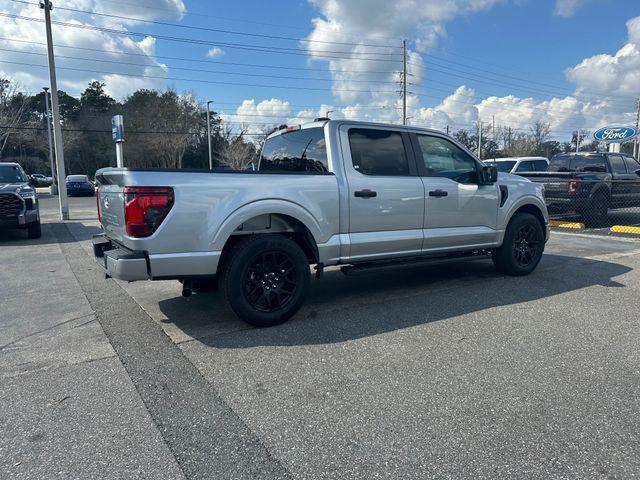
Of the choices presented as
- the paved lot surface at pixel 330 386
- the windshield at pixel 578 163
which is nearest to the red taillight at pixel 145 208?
the paved lot surface at pixel 330 386

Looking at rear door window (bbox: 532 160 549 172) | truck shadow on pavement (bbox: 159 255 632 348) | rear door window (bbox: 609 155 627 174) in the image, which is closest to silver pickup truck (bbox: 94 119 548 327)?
truck shadow on pavement (bbox: 159 255 632 348)

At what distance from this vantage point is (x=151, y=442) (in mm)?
2566

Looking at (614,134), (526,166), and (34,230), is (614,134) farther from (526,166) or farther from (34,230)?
(34,230)

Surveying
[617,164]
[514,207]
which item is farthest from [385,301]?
[617,164]

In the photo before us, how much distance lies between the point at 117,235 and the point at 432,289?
3731 millimetres

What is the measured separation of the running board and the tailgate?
2.28 meters

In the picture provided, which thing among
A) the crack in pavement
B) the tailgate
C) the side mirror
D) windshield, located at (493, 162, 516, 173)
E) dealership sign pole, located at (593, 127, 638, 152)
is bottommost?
the crack in pavement

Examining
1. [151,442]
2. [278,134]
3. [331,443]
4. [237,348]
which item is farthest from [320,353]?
[278,134]

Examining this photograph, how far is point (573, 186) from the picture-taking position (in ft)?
38.2

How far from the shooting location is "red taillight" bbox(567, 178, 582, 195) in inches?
456

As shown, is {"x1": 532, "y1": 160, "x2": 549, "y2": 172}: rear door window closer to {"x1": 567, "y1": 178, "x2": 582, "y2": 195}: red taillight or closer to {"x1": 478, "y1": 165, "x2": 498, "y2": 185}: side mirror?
{"x1": 567, "y1": 178, "x2": 582, "y2": 195}: red taillight

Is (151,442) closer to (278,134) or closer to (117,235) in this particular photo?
(117,235)

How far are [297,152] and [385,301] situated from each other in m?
2.02

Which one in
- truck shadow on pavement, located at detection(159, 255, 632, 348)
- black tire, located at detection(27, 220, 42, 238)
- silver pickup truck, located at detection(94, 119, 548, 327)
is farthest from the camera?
black tire, located at detection(27, 220, 42, 238)
